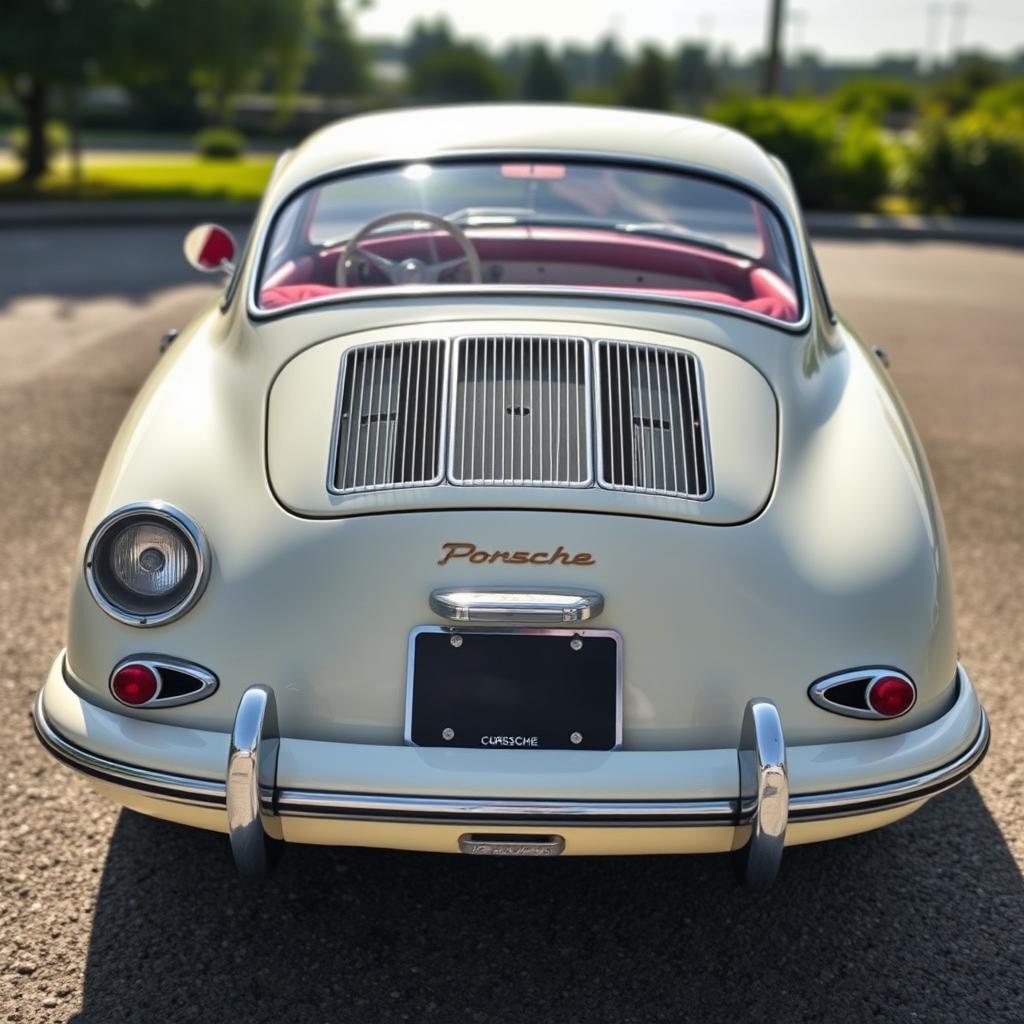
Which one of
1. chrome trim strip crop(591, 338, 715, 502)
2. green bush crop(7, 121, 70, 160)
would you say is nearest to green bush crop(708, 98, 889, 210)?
green bush crop(7, 121, 70, 160)

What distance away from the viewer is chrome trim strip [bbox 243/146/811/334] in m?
2.97

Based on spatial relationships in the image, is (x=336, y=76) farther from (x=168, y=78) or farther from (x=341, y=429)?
(x=341, y=429)

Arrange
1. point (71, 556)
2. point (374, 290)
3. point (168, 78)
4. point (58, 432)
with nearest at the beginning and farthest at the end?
point (374, 290), point (71, 556), point (58, 432), point (168, 78)

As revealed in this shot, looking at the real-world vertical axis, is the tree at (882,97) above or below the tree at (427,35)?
above

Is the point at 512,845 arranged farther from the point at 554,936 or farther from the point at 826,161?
the point at 826,161

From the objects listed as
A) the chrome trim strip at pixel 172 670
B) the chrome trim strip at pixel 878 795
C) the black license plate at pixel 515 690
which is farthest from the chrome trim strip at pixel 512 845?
the chrome trim strip at pixel 172 670

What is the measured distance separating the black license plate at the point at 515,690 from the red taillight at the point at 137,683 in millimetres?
494

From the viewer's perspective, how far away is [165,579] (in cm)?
239

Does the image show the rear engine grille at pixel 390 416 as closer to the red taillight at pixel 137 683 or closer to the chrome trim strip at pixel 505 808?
the red taillight at pixel 137 683

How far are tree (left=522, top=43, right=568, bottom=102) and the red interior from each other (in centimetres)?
4882

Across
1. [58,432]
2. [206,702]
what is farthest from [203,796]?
[58,432]

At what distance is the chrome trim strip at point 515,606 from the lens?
225cm

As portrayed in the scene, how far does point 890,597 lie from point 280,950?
55.3 inches

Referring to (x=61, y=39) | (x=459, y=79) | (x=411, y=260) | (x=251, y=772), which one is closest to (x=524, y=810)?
(x=251, y=772)
